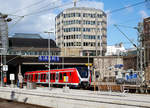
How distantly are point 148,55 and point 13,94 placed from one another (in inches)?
1843

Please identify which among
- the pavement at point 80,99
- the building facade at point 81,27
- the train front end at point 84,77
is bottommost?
the pavement at point 80,99

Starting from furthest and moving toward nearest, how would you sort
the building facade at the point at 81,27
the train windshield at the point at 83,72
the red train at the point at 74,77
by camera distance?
the building facade at the point at 81,27
the train windshield at the point at 83,72
the red train at the point at 74,77

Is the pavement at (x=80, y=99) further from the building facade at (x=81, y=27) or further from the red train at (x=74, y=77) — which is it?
the building facade at (x=81, y=27)

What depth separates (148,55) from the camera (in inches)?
2509

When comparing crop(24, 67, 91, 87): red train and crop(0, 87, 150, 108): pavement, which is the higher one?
crop(24, 67, 91, 87): red train

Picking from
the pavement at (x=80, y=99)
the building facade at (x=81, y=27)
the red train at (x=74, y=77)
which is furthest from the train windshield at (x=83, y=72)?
the building facade at (x=81, y=27)

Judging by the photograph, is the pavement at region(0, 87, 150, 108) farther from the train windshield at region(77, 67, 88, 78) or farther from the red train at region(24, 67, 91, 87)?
the train windshield at region(77, 67, 88, 78)

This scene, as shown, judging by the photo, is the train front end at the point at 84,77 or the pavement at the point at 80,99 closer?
the pavement at the point at 80,99

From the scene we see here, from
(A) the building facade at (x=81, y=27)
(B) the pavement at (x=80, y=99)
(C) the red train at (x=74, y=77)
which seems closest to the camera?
(B) the pavement at (x=80, y=99)

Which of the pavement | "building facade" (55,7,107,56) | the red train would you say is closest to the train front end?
the red train

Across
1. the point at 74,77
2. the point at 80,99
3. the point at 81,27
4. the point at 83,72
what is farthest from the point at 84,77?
the point at 81,27

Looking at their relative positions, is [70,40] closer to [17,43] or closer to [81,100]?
[17,43]

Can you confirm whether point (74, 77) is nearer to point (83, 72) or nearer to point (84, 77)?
point (84, 77)

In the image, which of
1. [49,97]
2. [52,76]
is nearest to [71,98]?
[49,97]
